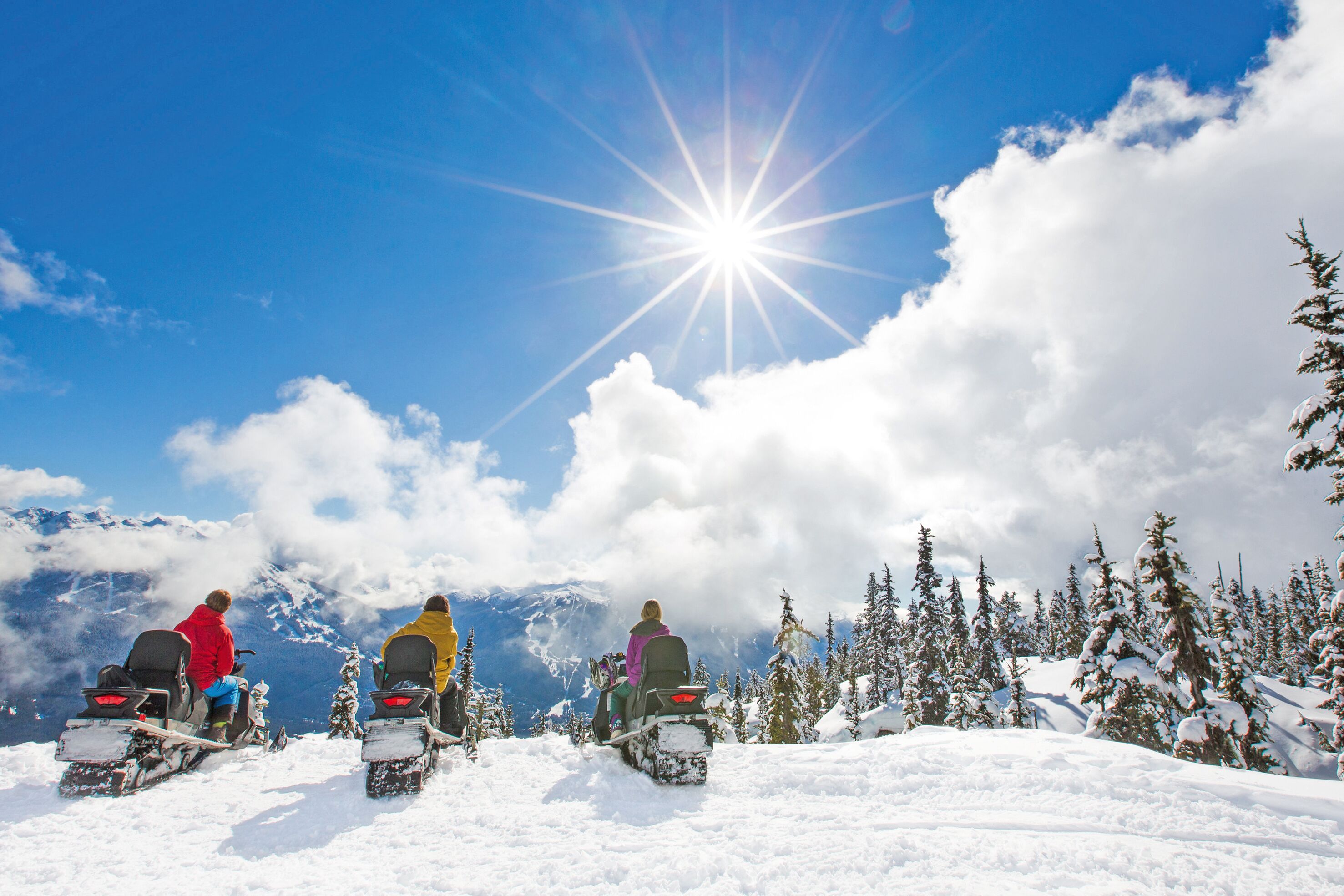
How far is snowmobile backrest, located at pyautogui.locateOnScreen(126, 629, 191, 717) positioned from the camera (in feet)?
25.7

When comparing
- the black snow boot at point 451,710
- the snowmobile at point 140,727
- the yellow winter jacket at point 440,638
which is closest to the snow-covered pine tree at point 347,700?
the snowmobile at point 140,727

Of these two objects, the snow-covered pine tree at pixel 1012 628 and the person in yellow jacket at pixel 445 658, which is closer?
the person in yellow jacket at pixel 445 658

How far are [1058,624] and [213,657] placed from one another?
353 ft

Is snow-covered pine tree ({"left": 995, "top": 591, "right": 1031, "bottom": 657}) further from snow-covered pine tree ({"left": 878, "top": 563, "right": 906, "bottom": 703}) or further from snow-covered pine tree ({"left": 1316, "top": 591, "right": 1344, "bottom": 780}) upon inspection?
snow-covered pine tree ({"left": 1316, "top": 591, "right": 1344, "bottom": 780})

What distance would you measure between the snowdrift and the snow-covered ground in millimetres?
Answer: 33515

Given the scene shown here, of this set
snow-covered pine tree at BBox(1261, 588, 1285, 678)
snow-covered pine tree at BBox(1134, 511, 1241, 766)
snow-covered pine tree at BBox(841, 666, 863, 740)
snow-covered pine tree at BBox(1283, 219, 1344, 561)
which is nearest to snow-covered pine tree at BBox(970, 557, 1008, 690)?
snow-covered pine tree at BBox(841, 666, 863, 740)

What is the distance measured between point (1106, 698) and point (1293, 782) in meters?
24.7

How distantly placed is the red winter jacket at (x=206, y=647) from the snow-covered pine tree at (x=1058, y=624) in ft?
310

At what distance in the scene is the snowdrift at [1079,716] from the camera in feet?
136

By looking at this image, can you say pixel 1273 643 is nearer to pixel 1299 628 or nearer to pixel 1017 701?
pixel 1299 628

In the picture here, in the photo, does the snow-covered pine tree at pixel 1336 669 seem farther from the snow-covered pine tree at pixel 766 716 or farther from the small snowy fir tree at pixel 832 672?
the small snowy fir tree at pixel 832 672

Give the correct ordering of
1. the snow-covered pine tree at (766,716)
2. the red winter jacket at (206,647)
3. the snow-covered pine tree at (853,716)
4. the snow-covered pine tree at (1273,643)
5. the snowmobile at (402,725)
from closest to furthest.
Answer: the snowmobile at (402,725) < the red winter jacket at (206,647) < the snow-covered pine tree at (766,716) < the snow-covered pine tree at (853,716) < the snow-covered pine tree at (1273,643)

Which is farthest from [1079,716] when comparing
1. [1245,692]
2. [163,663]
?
[163,663]

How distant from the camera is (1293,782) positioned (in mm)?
6305
